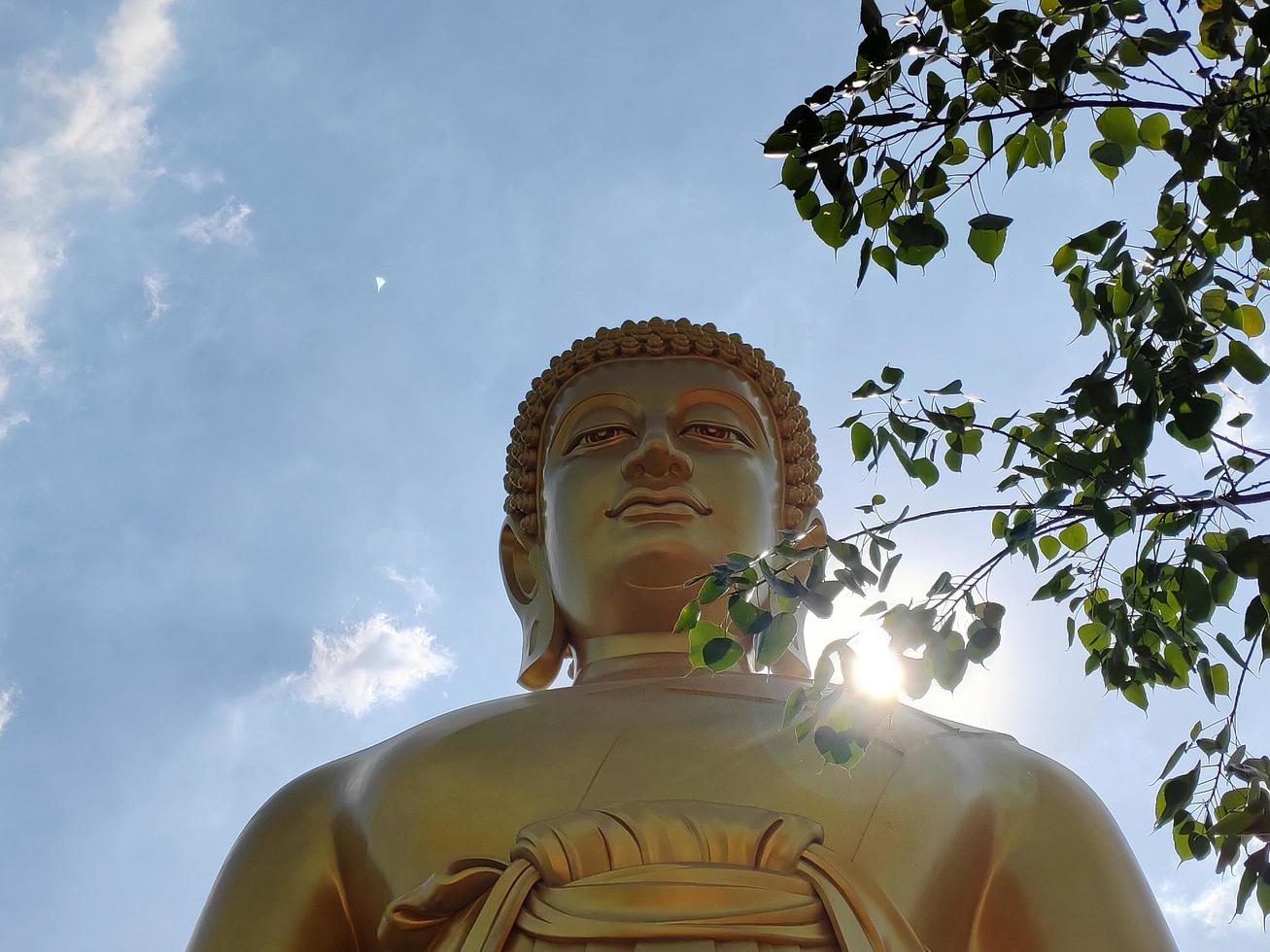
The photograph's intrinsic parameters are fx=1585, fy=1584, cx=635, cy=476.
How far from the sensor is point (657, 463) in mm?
4664

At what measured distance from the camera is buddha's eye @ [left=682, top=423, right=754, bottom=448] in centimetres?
486

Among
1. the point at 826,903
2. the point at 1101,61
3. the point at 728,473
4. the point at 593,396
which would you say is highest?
the point at 593,396

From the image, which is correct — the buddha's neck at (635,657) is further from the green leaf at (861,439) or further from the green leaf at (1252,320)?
the green leaf at (1252,320)

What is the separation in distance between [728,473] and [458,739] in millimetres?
1227

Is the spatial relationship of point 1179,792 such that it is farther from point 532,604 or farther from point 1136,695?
point 532,604

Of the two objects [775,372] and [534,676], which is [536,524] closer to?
[534,676]

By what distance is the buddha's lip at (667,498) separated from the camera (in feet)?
15.2

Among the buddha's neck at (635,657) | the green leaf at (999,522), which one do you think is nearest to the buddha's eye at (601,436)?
the buddha's neck at (635,657)

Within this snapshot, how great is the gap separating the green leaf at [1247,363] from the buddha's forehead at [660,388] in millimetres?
2224

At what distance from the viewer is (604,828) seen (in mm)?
3432

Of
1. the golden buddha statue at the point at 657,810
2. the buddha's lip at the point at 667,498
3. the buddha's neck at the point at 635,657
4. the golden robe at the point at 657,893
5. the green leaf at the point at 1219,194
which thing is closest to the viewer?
the green leaf at the point at 1219,194

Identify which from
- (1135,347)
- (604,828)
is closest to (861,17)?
(1135,347)

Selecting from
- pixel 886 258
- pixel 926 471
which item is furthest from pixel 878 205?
pixel 926 471

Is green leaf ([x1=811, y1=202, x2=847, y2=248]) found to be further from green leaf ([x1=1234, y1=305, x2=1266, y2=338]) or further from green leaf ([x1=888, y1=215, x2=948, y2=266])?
green leaf ([x1=1234, y1=305, x2=1266, y2=338])
